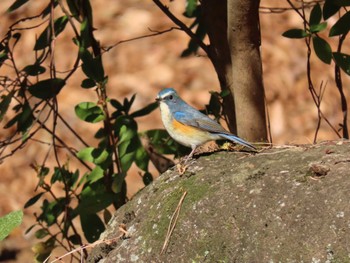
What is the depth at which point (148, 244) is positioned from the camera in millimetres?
3049

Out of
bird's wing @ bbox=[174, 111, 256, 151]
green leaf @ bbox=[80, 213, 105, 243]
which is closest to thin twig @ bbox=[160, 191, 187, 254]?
bird's wing @ bbox=[174, 111, 256, 151]

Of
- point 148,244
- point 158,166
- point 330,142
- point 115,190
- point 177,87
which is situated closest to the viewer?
point 148,244

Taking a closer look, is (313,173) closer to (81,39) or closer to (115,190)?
(115,190)

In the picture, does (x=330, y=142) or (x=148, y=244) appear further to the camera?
(x=330, y=142)

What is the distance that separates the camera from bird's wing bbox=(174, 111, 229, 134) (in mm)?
4133

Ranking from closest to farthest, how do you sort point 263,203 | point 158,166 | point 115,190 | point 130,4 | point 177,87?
point 263,203
point 115,190
point 158,166
point 177,87
point 130,4

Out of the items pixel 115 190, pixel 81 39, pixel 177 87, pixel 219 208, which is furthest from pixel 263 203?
pixel 177 87

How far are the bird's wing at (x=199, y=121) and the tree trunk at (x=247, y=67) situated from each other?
0.59ft

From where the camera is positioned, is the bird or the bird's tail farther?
the bird

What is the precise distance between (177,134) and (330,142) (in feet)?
3.61

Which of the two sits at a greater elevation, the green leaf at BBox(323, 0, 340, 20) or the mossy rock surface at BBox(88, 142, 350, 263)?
the green leaf at BBox(323, 0, 340, 20)

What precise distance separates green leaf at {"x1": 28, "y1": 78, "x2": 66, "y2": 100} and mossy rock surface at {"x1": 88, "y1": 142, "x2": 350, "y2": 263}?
3.92ft

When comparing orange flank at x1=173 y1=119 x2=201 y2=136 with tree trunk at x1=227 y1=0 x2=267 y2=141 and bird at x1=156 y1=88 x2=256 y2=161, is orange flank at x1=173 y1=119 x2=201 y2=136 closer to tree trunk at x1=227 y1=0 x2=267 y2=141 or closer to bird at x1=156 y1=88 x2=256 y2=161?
bird at x1=156 y1=88 x2=256 y2=161

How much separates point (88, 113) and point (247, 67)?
931 millimetres
